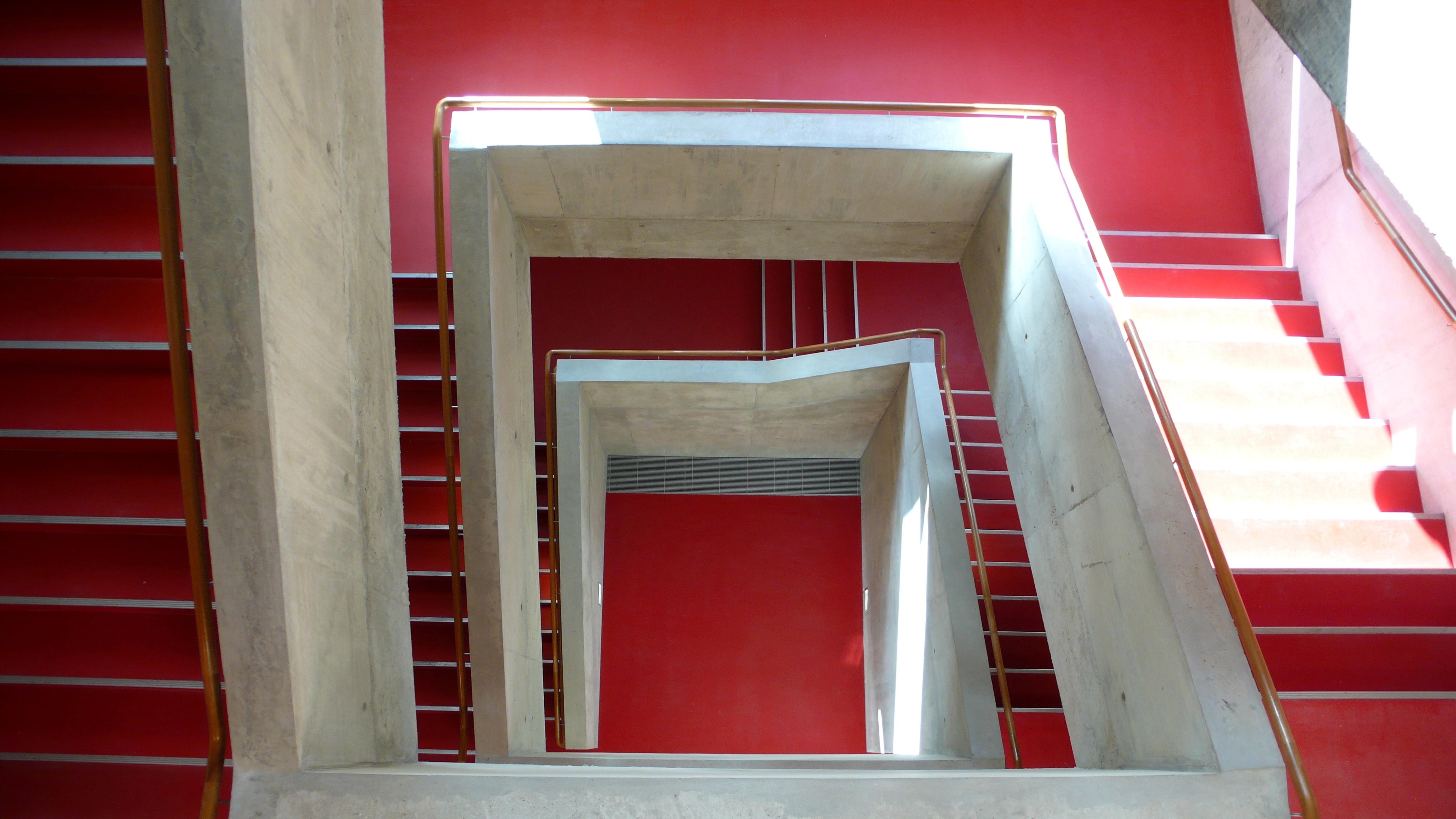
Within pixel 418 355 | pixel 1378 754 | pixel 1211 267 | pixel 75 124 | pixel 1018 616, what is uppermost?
pixel 1211 267

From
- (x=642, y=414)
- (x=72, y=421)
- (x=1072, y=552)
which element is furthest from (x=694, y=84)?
(x=72, y=421)

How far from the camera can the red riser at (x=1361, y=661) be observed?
3.41 m

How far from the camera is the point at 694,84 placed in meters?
6.97

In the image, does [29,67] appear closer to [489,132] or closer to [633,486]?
[489,132]

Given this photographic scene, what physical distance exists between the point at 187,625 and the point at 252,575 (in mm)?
1074

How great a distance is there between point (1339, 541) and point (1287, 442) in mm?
605

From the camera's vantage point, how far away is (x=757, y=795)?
2191 mm

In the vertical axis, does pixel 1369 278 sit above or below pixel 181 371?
above

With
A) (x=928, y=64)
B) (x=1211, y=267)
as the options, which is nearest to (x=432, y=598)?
(x=1211, y=267)

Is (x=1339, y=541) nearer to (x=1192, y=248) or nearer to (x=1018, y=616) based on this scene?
(x=1018, y=616)

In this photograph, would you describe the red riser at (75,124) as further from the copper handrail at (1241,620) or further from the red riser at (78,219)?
the copper handrail at (1241,620)

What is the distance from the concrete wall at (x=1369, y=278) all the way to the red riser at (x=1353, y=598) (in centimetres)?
52

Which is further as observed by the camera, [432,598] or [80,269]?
[432,598]

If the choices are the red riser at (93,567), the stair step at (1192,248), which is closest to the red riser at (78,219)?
the red riser at (93,567)
